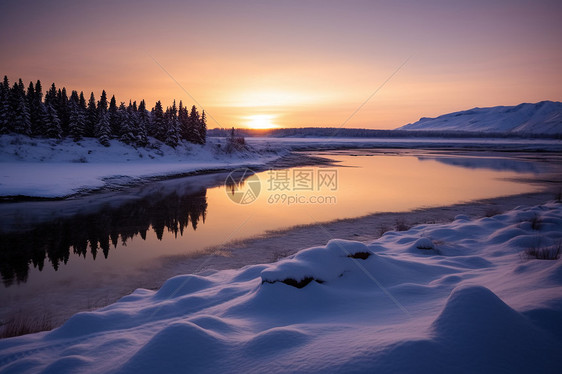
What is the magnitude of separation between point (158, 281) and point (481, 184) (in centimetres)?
2698

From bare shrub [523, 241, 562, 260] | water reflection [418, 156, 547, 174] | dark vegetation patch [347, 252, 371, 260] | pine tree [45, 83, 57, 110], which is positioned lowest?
bare shrub [523, 241, 562, 260]

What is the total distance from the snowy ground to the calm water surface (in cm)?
377

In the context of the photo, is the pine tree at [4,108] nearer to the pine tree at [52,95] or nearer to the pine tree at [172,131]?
the pine tree at [52,95]

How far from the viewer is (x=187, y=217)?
15539 mm

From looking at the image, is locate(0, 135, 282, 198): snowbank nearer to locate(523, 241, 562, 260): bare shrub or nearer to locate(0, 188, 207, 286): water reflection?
locate(0, 188, 207, 286): water reflection

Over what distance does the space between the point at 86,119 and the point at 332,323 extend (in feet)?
157

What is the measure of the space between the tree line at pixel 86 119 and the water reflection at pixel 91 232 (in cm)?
2736

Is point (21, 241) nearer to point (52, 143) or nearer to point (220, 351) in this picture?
point (220, 351)

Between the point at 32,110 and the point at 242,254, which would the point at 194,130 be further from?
the point at 242,254

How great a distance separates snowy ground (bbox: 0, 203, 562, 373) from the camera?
2.68m

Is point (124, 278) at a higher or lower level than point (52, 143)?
lower

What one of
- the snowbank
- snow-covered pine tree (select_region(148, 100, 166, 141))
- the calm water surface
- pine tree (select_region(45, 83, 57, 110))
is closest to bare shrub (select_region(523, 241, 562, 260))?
the calm water surface

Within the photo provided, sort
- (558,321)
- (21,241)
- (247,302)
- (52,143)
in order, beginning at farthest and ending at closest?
1. (52,143)
2. (21,241)
3. (247,302)
4. (558,321)

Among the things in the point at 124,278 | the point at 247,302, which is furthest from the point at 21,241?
the point at 247,302
